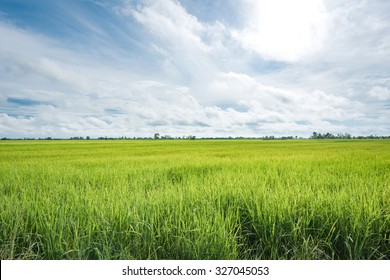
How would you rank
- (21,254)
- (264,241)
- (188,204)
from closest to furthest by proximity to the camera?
1. (21,254)
2. (264,241)
3. (188,204)

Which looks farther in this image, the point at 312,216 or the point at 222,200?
the point at 222,200

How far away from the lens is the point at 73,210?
2.97 meters

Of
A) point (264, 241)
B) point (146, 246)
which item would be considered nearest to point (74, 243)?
point (146, 246)

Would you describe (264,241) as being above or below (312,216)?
below

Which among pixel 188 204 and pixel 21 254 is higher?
pixel 188 204

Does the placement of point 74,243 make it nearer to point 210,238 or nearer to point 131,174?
point 210,238

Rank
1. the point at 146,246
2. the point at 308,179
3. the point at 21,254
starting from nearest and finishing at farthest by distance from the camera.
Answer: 1. the point at 21,254
2. the point at 146,246
3. the point at 308,179

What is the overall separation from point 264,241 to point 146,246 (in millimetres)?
1376
